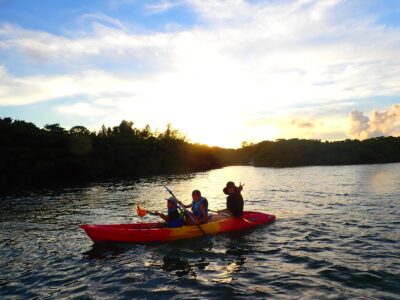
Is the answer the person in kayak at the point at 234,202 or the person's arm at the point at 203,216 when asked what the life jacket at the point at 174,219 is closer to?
the person's arm at the point at 203,216

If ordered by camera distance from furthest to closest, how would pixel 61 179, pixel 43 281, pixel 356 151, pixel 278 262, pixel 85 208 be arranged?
pixel 356 151 → pixel 61 179 → pixel 85 208 → pixel 278 262 → pixel 43 281

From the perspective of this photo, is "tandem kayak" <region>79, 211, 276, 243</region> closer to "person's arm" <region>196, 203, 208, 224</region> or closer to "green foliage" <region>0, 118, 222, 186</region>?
"person's arm" <region>196, 203, 208, 224</region>

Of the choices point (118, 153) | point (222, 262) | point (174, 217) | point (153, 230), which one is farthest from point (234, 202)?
point (118, 153)

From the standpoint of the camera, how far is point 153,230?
12.5 meters

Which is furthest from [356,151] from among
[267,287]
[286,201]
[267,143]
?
[267,287]

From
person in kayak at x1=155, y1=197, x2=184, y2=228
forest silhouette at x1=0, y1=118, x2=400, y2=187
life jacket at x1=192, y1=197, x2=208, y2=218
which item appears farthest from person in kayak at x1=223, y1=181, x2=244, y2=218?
forest silhouette at x1=0, y1=118, x2=400, y2=187

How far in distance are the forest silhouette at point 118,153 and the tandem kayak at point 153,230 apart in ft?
122

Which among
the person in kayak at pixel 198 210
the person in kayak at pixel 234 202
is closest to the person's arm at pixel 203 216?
the person in kayak at pixel 198 210

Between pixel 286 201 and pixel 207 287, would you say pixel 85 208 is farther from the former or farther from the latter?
pixel 207 287

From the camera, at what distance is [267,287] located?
8.38 metres

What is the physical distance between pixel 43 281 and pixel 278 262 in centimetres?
646

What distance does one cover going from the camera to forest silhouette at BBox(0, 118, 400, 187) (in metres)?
47.8

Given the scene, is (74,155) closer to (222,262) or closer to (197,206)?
(197,206)

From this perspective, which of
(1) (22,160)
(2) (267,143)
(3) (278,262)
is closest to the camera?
(3) (278,262)
